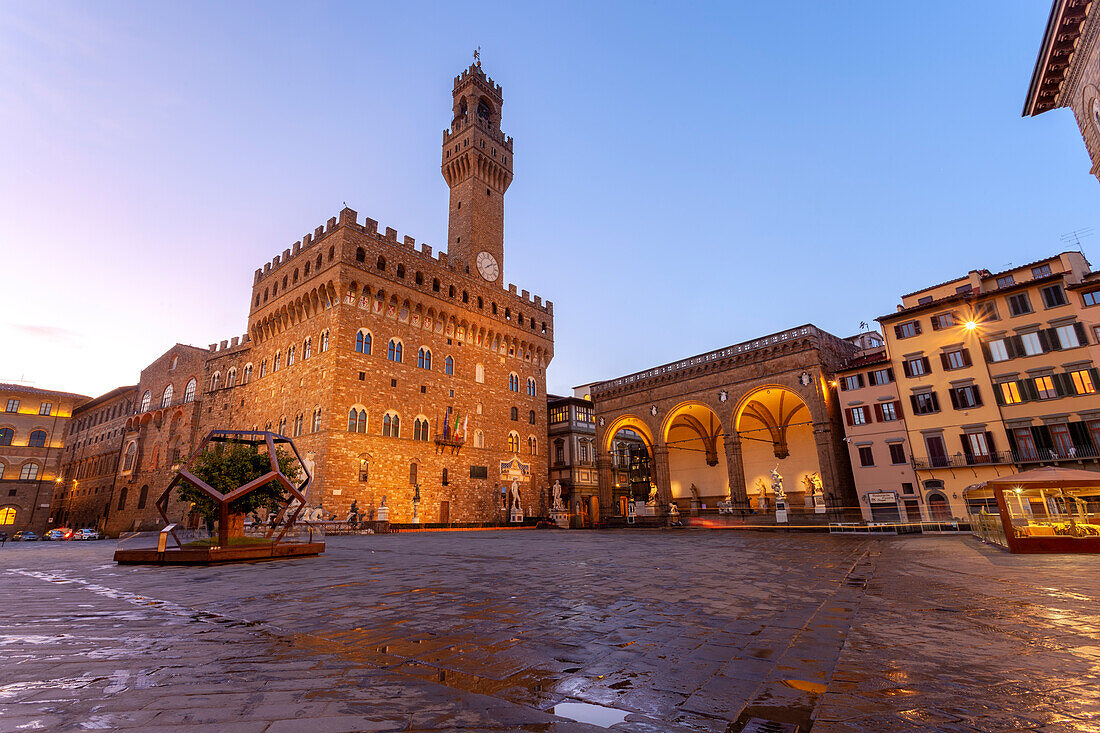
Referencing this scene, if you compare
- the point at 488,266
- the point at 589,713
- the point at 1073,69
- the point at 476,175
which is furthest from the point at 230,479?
the point at 476,175

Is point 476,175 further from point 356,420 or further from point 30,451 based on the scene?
point 30,451

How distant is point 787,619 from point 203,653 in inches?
184

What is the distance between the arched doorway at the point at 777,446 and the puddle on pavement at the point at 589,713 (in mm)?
34150

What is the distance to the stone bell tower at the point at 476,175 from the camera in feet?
122

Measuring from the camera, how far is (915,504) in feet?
82.9

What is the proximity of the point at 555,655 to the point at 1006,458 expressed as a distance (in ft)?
96.1

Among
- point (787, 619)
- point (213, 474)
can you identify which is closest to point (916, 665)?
point (787, 619)

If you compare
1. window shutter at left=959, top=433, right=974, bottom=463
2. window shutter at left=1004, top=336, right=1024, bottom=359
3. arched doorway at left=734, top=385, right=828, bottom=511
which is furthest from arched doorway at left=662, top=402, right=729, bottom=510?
window shutter at left=1004, top=336, right=1024, bottom=359

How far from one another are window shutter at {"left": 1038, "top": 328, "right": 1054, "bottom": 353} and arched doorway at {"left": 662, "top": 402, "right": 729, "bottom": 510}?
18355mm

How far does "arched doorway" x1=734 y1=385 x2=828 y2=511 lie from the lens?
34406 millimetres

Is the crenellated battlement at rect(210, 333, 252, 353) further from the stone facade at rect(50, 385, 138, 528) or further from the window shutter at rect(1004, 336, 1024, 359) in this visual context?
the window shutter at rect(1004, 336, 1024, 359)

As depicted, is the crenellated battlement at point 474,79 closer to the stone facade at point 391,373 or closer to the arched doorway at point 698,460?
the stone facade at point 391,373

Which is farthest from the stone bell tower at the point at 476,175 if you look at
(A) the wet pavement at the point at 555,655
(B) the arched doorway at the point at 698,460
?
(A) the wet pavement at the point at 555,655

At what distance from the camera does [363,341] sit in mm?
28859
